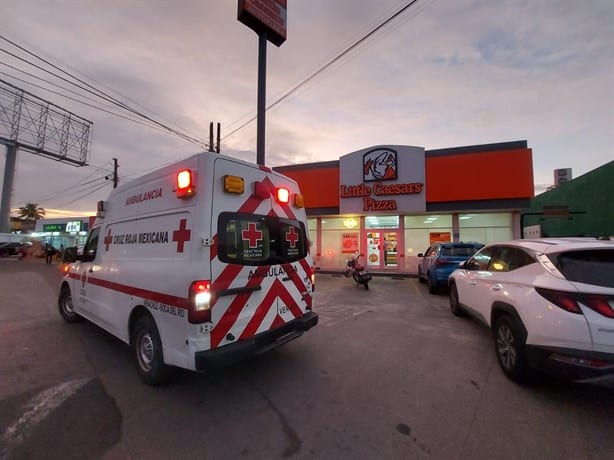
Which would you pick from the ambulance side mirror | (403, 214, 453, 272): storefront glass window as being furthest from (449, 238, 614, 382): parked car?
(403, 214, 453, 272): storefront glass window

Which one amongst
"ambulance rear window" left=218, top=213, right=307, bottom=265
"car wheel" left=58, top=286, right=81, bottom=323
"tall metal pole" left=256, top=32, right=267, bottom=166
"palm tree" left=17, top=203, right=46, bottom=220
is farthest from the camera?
"palm tree" left=17, top=203, right=46, bottom=220

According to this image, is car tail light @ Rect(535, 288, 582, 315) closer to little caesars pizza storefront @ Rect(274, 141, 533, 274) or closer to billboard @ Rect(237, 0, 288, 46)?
billboard @ Rect(237, 0, 288, 46)

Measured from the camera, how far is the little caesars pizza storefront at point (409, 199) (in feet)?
46.1

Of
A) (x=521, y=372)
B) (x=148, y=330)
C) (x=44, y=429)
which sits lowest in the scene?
(x=44, y=429)

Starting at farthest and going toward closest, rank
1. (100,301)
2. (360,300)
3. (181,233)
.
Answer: (360,300), (100,301), (181,233)

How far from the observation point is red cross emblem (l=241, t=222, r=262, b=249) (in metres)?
3.45

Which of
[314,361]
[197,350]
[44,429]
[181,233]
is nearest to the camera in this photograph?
[44,429]

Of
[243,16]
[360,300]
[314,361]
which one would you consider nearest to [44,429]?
[314,361]

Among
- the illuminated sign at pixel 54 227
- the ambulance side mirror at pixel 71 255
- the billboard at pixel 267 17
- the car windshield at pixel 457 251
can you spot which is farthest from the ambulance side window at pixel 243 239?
the illuminated sign at pixel 54 227

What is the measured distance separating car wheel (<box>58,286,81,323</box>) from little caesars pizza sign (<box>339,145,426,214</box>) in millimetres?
12926

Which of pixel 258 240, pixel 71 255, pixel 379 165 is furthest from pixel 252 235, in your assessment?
pixel 379 165

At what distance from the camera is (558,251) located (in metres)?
3.26

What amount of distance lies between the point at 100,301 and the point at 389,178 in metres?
14.2

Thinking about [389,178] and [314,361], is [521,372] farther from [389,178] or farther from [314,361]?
[389,178]
